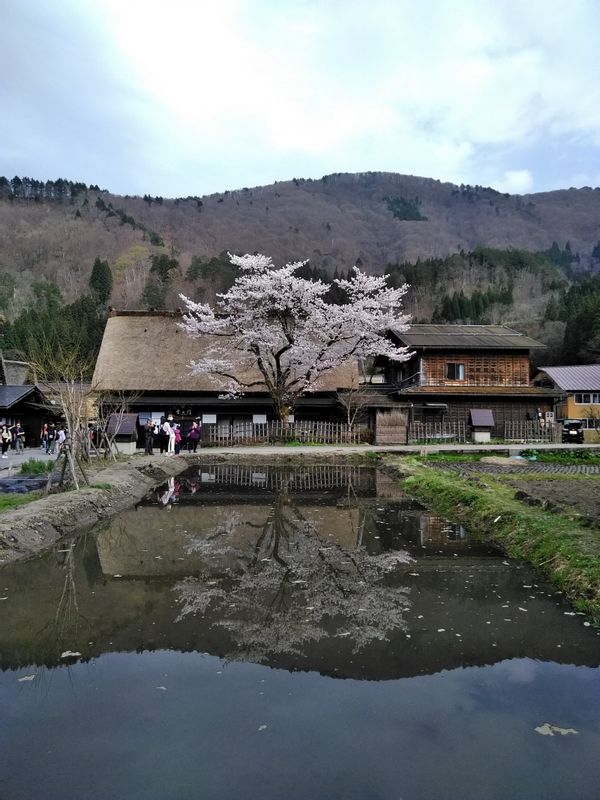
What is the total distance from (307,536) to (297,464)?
13.5 meters

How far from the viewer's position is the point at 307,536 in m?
10.1

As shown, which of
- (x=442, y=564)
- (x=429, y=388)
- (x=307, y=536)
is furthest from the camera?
(x=429, y=388)

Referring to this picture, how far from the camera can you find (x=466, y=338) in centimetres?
3525

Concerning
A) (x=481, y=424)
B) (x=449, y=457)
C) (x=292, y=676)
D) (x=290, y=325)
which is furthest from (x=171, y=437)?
(x=292, y=676)

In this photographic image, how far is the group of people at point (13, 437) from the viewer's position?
2372 cm

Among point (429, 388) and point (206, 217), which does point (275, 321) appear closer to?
point (429, 388)

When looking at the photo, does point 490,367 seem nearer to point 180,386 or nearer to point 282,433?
point 282,433

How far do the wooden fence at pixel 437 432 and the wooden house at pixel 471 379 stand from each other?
63 centimetres

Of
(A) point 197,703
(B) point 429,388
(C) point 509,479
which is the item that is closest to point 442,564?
(A) point 197,703

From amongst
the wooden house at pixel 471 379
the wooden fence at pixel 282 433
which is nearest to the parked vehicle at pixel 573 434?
the wooden house at pixel 471 379

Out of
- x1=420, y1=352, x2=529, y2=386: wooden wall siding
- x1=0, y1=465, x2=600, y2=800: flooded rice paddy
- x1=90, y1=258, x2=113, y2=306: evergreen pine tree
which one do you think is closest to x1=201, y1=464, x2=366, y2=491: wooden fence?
x1=0, y1=465, x2=600, y2=800: flooded rice paddy

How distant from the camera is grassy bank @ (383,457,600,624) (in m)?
6.89

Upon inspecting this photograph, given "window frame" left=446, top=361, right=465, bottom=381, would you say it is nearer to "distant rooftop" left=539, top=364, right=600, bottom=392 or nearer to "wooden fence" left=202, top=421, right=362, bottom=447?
"wooden fence" left=202, top=421, right=362, bottom=447

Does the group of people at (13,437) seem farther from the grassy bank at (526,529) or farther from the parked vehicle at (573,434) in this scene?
the parked vehicle at (573,434)
